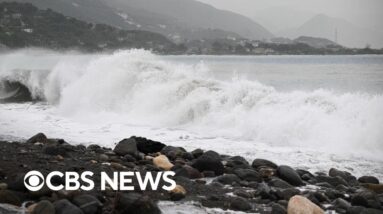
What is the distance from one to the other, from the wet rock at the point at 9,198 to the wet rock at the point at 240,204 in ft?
10.5

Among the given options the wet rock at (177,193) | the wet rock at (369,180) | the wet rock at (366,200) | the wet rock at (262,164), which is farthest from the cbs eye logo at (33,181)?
the wet rock at (369,180)

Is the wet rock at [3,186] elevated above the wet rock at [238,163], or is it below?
above

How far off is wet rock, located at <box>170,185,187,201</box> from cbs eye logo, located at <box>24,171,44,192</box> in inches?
81.2

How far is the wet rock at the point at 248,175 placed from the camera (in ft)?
28.9

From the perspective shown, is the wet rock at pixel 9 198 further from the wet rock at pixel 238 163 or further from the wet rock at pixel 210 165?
the wet rock at pixel 238 163

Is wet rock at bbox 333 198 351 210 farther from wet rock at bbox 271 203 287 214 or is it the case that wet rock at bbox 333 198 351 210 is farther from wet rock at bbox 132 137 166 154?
wet rock at bbox 132 137 166 154

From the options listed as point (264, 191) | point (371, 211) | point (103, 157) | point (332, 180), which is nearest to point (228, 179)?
point (264, 191)

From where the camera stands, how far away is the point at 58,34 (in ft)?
354

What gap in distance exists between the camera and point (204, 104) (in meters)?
16.5

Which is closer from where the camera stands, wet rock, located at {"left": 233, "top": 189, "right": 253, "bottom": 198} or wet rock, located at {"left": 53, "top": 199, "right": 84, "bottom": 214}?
wet rock, located at {"left": 53, "top": 199, "right": 84, "bottom": 214}

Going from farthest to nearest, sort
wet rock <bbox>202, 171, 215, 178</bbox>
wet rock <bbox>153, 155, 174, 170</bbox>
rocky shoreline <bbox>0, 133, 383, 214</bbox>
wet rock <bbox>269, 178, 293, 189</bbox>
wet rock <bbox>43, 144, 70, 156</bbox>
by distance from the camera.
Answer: wet rock <bbox>43, 144, 70, 156</bbox>
wet rock <bbox>153, 155, 174, 170</bbox>
wet rock <bbox>202, 171, 215, 178</bbox>
wet rock <bbox>269, 178, 293, 189</bbox>
rocky shoreline <bbox>0, 133, 383, 214</bbox>

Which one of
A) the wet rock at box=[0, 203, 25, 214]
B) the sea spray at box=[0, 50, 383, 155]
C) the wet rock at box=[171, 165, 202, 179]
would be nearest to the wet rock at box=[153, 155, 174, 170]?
the wet rock at box=[171, 165, 202, 179]

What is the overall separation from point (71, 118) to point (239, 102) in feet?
22.2

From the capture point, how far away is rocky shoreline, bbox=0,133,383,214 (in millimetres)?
6617
